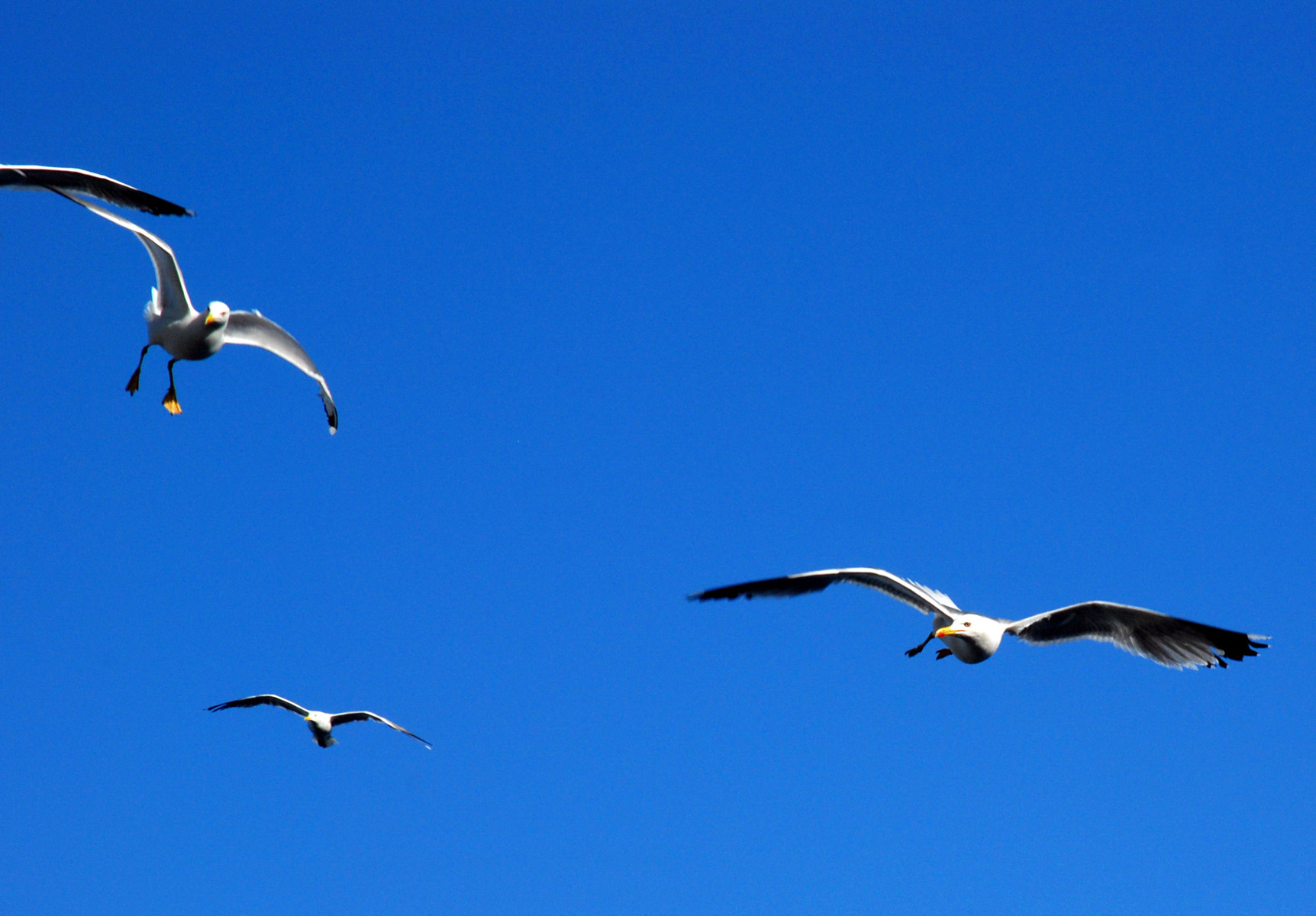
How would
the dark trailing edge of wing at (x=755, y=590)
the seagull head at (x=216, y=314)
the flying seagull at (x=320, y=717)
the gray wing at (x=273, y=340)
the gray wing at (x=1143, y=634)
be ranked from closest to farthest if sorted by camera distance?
the gray wing at (x=1143, y=634), the dark trailing edge of wing at (x=755, y=590), the seagull head at (x=216, y=314), the gray wing at (x=273, y=340), the flying seagull at (x=320, y=717)

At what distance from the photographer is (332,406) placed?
16422mm

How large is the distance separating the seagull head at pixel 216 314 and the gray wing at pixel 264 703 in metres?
6.31

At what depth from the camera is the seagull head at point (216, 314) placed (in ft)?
46.6

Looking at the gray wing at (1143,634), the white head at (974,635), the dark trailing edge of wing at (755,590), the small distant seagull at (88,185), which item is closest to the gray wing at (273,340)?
the small distant seagull at (88,185)

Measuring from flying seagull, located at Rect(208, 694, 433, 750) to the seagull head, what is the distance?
21.1 feet

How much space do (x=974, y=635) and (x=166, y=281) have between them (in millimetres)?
8625

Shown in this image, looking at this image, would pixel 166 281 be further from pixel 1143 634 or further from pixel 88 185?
pixel 1143 634

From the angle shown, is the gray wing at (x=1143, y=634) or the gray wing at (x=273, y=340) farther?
the gray wing at (x=273, y=340)

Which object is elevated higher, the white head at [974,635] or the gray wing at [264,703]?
the gray wing at [264,703]

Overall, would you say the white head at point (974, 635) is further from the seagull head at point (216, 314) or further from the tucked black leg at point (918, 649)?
the seagull head at point (216, 314)

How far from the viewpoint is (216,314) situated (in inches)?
559

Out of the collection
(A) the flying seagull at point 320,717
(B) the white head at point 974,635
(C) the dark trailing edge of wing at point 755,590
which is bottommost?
(B) the white head at point 974,635

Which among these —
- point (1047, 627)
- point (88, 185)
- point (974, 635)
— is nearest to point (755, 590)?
point (974, 635)

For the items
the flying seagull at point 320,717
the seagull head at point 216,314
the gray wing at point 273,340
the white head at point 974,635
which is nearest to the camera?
the white head at point 974,635
